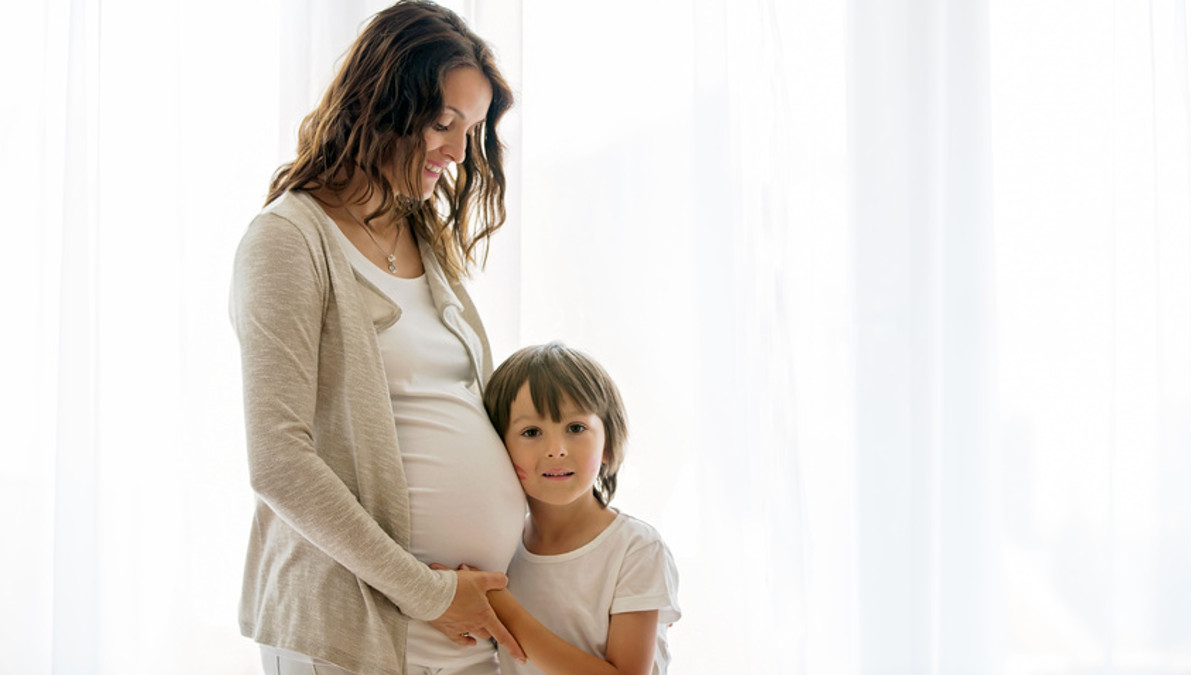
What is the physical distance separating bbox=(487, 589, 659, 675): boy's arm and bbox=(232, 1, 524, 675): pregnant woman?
0.07ft

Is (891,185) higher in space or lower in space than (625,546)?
higher

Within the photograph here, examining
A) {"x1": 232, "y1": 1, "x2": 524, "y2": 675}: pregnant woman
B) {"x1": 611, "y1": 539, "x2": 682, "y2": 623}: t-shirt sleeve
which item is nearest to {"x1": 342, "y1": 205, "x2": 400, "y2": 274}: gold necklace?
{"x1": 232, "y1": 1, "x2": 524, "y2": 675}: pregnant woman

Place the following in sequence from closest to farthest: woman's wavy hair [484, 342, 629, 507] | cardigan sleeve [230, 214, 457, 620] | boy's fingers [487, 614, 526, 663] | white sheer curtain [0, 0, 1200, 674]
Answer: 1. cardigan sleeve [230, 214, 457, 620]
2. boy's fingers [487, 614, 526, 663]
3. woman's wavy hair [484, 342, 629, 507]
4. white sheer curtain [0, 0, 1200, 674]

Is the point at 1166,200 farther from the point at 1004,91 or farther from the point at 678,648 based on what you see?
the point at 678,648

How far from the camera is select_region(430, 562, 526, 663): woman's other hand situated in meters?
1.09

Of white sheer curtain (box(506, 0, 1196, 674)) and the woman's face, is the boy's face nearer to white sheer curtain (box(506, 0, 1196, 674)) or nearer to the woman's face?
the woman's face

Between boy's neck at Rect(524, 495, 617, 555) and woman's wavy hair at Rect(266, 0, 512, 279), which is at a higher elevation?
woman's wavy hair at Rect(266, 0, 512, 279)

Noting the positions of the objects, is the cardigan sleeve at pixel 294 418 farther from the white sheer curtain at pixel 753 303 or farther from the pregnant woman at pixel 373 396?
the white sheer curtain at pixel 753 303

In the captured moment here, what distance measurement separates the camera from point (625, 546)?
4.04 feet

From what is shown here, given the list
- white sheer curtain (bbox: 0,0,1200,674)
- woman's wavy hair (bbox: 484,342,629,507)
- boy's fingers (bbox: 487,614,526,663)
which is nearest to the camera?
boy's fingers (bbox: 487,614,526,663)

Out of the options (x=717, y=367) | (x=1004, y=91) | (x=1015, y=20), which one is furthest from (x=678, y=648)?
(x=1015, y=20)

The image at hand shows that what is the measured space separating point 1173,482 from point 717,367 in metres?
0.91

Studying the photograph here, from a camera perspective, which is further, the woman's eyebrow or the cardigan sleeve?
the woman's eyebrow

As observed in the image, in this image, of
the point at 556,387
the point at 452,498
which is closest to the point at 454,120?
the point at 556,387
